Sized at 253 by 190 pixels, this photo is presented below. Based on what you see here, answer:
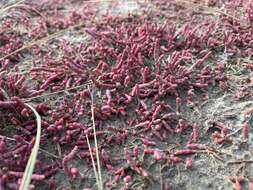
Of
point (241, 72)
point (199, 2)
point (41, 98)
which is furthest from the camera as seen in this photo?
point (199, 2)

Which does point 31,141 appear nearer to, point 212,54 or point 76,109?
point 76,109

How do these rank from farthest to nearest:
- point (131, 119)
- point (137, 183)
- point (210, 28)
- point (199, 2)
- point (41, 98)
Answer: point (199, 2)
point (210, 28)
point (41, 98)
point (131, 119)
point (137, 183)

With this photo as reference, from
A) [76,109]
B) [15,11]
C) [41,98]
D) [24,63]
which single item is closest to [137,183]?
[76,109]

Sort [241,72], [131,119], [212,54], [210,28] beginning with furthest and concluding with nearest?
[210,28], [212,54], [241,72], [131,119]

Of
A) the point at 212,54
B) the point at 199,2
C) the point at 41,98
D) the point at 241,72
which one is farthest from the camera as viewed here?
the point at 199,2

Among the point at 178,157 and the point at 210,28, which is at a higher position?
the point at 210,28

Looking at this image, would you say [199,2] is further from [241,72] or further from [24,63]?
[24,63]

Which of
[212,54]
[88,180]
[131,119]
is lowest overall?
A: [88,180]

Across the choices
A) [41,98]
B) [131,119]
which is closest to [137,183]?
[131,119]

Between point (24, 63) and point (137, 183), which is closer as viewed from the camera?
point (137, 183)
